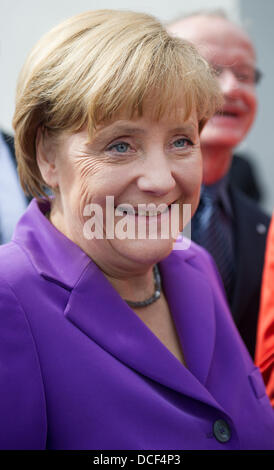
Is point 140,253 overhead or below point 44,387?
overhead

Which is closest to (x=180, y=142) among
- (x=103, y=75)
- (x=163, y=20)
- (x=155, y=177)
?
(x=155, y=177)

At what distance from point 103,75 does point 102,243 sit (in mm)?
378

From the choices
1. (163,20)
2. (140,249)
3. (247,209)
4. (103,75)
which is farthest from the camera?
(247,209)

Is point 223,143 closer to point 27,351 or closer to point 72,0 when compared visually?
point 72,0

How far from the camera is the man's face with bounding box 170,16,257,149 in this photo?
2299mm

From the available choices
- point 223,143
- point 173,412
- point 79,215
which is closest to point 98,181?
point 79,215

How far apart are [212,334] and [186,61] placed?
713 mm

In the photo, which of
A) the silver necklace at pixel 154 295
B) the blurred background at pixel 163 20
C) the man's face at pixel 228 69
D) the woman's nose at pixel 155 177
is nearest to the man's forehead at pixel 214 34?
the man's face at pixel 228 69

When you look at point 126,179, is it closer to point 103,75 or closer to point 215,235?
point 103,75

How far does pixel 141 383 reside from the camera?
1.26 metres

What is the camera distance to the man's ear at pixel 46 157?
4.27 ft

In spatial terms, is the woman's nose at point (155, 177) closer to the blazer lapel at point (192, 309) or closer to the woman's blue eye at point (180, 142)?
the woman's blue eye at point (180, 142)

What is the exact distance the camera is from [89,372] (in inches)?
47.3

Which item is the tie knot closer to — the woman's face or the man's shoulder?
the man's shoulder
